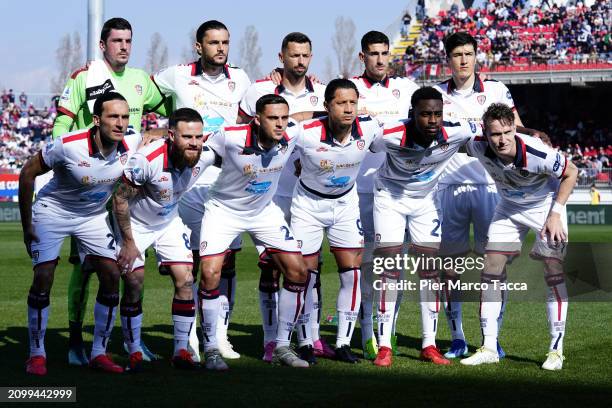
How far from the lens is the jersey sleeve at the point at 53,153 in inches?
300

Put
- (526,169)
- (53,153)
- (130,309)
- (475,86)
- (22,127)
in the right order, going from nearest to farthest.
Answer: (53,153), (130,309), (526,169), (475,86), (22,127)

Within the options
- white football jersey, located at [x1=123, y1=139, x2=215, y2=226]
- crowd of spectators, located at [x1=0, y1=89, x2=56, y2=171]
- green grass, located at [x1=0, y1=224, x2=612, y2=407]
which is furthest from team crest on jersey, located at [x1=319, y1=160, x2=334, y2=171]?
crowd of spectators, located at [x1=0, y1=89, x2=56, y2=171]

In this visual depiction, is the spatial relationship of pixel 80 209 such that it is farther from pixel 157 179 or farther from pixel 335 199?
pixel 335 199

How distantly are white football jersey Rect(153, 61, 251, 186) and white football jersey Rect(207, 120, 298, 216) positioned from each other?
0.83 metres

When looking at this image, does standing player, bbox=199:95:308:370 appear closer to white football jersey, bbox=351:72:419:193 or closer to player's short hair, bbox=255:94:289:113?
player's short hair, bbox=255:94:289:113

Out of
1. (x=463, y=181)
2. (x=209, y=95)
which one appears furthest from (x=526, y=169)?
(x=209, y=95)

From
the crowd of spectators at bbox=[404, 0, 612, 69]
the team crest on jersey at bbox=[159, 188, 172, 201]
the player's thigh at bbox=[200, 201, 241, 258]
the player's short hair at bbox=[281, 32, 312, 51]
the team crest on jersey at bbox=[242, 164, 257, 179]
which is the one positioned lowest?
the player's thigh at bbox=[200, 201, 241, 258]

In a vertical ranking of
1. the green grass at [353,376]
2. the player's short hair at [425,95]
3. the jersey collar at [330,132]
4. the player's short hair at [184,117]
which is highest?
the player's short hair at [425,95]

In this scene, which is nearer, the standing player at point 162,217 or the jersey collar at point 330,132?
the standing player at point 162,217

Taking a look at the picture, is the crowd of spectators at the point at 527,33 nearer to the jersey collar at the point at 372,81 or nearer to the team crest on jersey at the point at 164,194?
the jersey collar at the point at 372,81

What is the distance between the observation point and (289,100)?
9.32m

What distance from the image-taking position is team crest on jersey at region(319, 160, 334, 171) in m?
8.41

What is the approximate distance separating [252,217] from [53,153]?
5.79ft

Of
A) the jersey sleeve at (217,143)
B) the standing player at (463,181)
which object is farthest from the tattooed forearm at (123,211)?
the standing player at (463,181)
